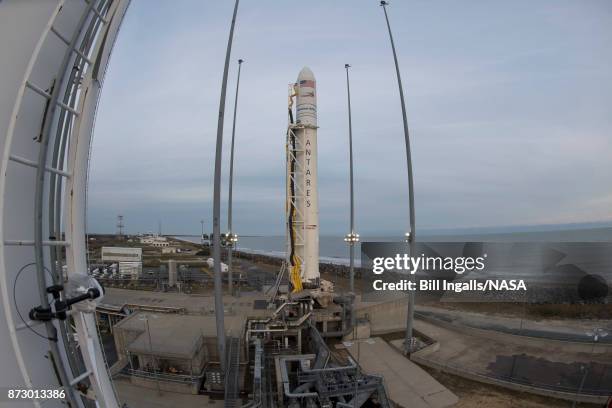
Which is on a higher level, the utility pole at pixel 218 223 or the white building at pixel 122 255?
the utility pole at pixel 218 223

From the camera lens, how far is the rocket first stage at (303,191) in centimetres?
1836

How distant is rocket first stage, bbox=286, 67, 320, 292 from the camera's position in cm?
1836

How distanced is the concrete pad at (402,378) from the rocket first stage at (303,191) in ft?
15.0

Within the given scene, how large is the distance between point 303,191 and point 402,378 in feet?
33.9

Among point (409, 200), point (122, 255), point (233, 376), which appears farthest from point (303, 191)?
point (122, 255)

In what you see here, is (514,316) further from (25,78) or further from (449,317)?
(25,78)

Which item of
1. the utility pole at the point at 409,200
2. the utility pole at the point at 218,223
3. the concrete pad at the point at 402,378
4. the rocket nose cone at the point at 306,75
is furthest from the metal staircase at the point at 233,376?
the rocket nose cone at the point at 306,75

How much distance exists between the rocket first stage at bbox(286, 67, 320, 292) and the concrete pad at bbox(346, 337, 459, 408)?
15.0ft

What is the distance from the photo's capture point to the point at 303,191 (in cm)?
1833

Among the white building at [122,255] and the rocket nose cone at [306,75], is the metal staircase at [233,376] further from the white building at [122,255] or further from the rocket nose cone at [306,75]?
the white building at [122,255]

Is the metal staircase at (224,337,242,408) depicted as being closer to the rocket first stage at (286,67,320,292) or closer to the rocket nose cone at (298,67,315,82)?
the rocket first stage at (286,67,320,292)

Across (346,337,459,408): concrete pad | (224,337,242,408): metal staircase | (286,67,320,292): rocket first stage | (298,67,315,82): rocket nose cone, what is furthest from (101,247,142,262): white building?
(346,337,459,408): concrete pad

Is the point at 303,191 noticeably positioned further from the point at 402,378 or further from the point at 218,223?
the point at 402,378

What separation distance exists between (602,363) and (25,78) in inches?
892
